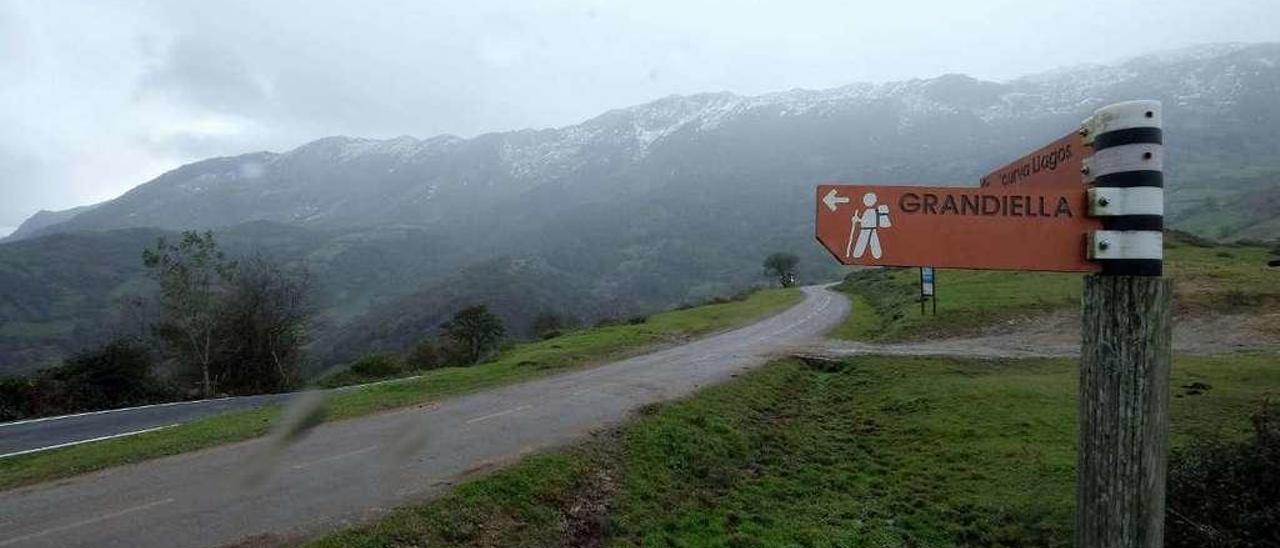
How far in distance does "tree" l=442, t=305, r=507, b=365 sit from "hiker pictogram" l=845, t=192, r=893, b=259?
3912 cm

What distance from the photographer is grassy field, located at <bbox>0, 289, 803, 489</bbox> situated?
12305mm

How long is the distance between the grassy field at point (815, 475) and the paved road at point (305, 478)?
0.86m

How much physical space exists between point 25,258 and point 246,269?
207m

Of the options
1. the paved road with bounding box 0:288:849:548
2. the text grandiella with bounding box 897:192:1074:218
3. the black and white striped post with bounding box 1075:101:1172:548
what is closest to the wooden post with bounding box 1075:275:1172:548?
the black and white striped post with bounding box 1075:101:1172:548

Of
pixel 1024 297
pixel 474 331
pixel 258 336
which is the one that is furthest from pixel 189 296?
pixel 1024 297

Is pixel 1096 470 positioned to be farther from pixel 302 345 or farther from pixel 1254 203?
pixel 1254 203

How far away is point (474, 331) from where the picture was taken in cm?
4162

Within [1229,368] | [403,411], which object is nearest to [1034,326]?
[1229,368]

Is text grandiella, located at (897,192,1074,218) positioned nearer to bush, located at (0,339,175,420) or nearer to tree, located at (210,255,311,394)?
bush, located at (0,339,175,420)

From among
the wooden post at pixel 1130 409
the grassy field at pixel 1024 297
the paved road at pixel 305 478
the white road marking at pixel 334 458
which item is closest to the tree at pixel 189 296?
the paved road at pixel 305 478

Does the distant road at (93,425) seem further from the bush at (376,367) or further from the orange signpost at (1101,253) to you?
the orange signpost at (1101,253)

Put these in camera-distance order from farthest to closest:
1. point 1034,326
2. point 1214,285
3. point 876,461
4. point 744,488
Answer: point 1214,285 < point 1034,326 < point 876,461 < point 744,488

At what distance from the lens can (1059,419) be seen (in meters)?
14.6

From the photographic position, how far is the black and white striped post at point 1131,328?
2.93m
